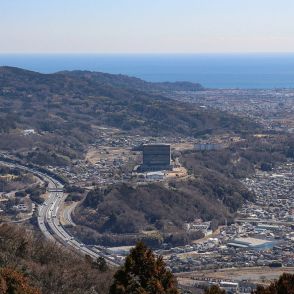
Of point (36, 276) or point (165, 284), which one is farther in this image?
point (36, 276)

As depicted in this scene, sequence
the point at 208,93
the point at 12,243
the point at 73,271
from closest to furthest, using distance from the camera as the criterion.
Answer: the point at 73,271 → the point at 12,243 → the point at 208,93

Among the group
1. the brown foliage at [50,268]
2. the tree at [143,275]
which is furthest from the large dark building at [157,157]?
the tree at [143,275]

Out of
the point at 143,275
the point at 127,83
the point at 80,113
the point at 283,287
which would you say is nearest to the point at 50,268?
the point at 143,275

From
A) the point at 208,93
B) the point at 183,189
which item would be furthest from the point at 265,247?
the point at 208,93

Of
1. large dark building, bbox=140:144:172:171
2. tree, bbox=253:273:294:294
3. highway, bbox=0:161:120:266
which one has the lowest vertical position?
highway, bbox=0:161:120:266

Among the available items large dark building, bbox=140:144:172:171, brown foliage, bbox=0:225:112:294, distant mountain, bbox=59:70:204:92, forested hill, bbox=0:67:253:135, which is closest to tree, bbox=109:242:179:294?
brown foliage, bbox=0:225:112:294

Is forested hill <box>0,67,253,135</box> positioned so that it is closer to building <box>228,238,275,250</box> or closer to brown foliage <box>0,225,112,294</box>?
building <box>228,238,275,250</box>

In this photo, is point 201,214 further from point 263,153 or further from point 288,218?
point 263,153
